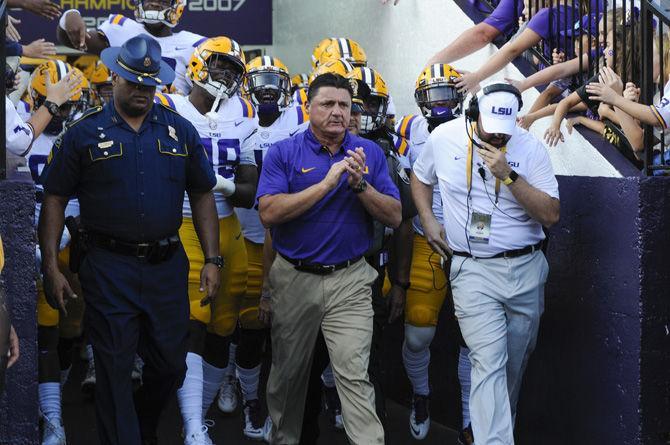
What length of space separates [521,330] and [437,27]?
437cm

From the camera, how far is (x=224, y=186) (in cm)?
A: 765

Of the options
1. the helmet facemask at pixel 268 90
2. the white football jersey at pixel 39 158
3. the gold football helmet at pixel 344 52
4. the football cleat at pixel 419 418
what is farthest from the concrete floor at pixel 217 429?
the gold football helmet at pixel 344 52

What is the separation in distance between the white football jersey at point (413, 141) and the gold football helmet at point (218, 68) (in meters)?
1.21

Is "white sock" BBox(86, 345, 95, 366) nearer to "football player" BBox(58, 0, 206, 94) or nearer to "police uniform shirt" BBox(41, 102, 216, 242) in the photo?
"football player" BBox(58, 0, 206, 94)

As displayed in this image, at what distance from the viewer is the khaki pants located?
682cm

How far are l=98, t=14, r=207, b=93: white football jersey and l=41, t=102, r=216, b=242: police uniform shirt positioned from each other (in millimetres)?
3188

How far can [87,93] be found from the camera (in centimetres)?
897

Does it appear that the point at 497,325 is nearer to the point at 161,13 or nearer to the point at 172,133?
the point at 172,133

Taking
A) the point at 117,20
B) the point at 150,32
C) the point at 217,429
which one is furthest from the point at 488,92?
the point at 117,20

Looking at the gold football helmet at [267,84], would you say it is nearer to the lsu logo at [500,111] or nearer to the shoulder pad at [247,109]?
the shoulder pad at [247,109]

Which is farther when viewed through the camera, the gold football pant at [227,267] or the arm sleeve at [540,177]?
the gold football pant at [227,267]

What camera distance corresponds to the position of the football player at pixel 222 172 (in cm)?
784

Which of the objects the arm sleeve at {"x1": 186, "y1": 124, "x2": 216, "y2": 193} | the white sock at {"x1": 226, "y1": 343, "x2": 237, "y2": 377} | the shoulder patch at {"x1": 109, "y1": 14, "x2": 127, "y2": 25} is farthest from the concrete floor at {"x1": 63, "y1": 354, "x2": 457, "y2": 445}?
the shoulder patch at {"x1": 109, "y1": 14, "x2": 127, "y2": 25}

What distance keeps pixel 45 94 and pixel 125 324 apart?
8.54 ft
